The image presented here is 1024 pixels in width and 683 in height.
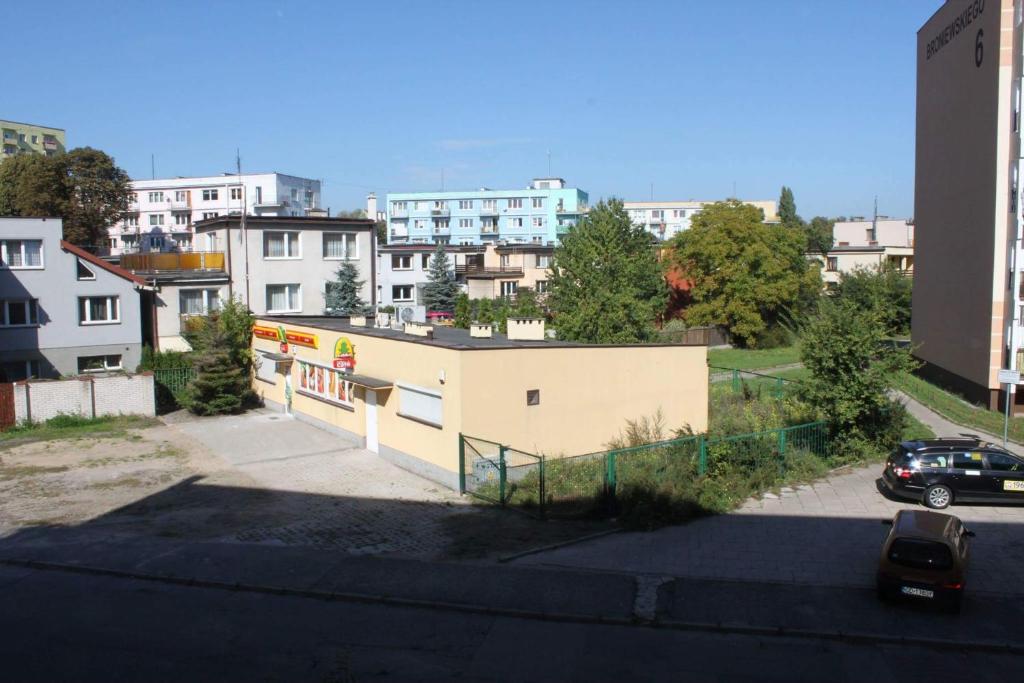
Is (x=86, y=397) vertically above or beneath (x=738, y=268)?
beneath

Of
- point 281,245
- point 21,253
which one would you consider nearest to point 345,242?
point 281,245

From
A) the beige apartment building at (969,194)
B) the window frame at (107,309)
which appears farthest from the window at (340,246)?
the beige apartment building at (969,194)

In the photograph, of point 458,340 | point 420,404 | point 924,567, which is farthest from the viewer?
point 458,340

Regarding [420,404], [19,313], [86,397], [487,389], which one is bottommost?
[86,397]

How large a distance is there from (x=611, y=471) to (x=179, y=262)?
94.5ft

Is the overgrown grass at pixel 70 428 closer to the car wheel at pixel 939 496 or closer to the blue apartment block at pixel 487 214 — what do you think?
the car wheel at pixel 939 496

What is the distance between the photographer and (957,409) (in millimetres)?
30828

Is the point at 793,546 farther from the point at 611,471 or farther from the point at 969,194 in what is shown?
the point at 969,194

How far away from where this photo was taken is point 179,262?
1524 inches

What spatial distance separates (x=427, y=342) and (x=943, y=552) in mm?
12122

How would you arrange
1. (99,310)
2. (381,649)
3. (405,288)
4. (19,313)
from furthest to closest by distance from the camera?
(405,288), (99,310), (19,313), (381,649)

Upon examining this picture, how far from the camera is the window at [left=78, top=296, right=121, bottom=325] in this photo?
34.1 meters

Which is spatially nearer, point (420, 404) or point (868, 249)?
point (420, 404)

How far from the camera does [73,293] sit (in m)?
33.8
